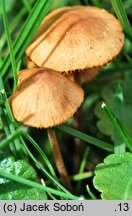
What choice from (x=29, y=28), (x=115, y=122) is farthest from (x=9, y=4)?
(x=115, y=122)

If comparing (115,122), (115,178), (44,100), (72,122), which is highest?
(44,100)

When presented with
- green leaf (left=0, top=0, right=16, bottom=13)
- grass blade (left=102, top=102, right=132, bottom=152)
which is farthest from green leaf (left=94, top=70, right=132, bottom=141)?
green leaf (left=0, top=0, right=16, bottom=13)

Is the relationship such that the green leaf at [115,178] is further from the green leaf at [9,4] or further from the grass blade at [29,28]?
the green leaf at [9,4]

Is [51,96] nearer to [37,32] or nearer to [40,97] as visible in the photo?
[40,97]

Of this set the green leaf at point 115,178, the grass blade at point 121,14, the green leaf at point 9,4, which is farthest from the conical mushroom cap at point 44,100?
the green leaf at point 9,4

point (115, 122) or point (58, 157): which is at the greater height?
point (115, 122)

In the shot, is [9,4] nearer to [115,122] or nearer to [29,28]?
[29,28]

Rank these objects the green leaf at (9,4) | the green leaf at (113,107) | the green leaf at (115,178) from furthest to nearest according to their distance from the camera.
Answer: the green leaf at (9,4)
the green leaf at (113,107)
the green leaf at (115,178)
